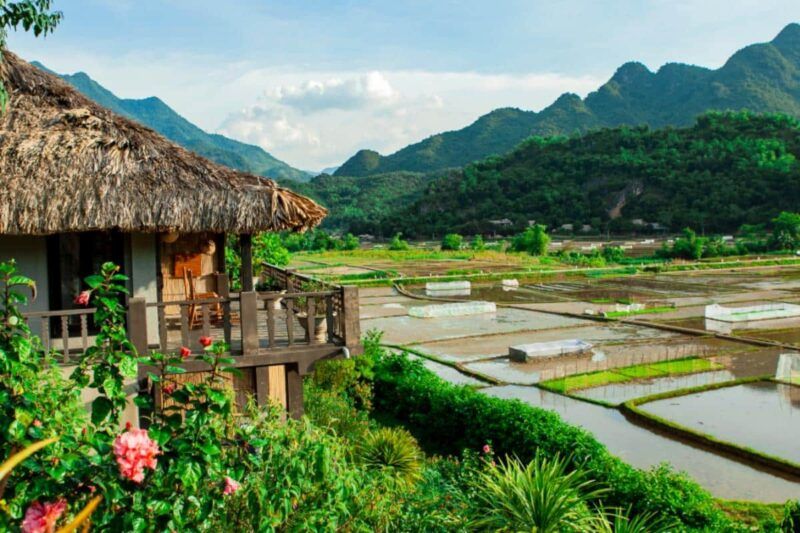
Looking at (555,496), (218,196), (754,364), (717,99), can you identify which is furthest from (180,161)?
(717,99)

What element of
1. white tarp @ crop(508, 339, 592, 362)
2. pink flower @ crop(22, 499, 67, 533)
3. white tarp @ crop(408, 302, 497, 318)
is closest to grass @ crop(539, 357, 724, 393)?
white tarp @ crop(508, 339, 592, 362)

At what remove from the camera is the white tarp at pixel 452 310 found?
26984 mm

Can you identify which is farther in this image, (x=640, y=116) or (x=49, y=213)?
(x=640, y=116)

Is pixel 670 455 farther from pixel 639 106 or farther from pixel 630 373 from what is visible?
pixel 639 106

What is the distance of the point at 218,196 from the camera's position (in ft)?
26.2

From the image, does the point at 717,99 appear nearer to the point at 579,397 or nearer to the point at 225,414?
the point at 579,397

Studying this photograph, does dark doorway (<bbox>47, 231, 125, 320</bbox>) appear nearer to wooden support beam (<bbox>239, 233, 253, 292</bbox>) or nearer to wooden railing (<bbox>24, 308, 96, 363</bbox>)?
wooden railing (<bbox>24, 308, 96, 363</bbox>)

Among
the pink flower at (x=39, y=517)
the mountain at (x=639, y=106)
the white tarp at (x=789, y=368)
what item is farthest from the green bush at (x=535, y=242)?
the mountain at (x=639, y=106)

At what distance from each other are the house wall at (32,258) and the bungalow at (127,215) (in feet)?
0.04

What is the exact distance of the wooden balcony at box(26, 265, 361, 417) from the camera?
23.5ft

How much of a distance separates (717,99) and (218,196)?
537 ft

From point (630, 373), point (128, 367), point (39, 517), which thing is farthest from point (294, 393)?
point (630, 373)

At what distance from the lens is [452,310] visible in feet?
90.2

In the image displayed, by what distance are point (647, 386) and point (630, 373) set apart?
120cm
